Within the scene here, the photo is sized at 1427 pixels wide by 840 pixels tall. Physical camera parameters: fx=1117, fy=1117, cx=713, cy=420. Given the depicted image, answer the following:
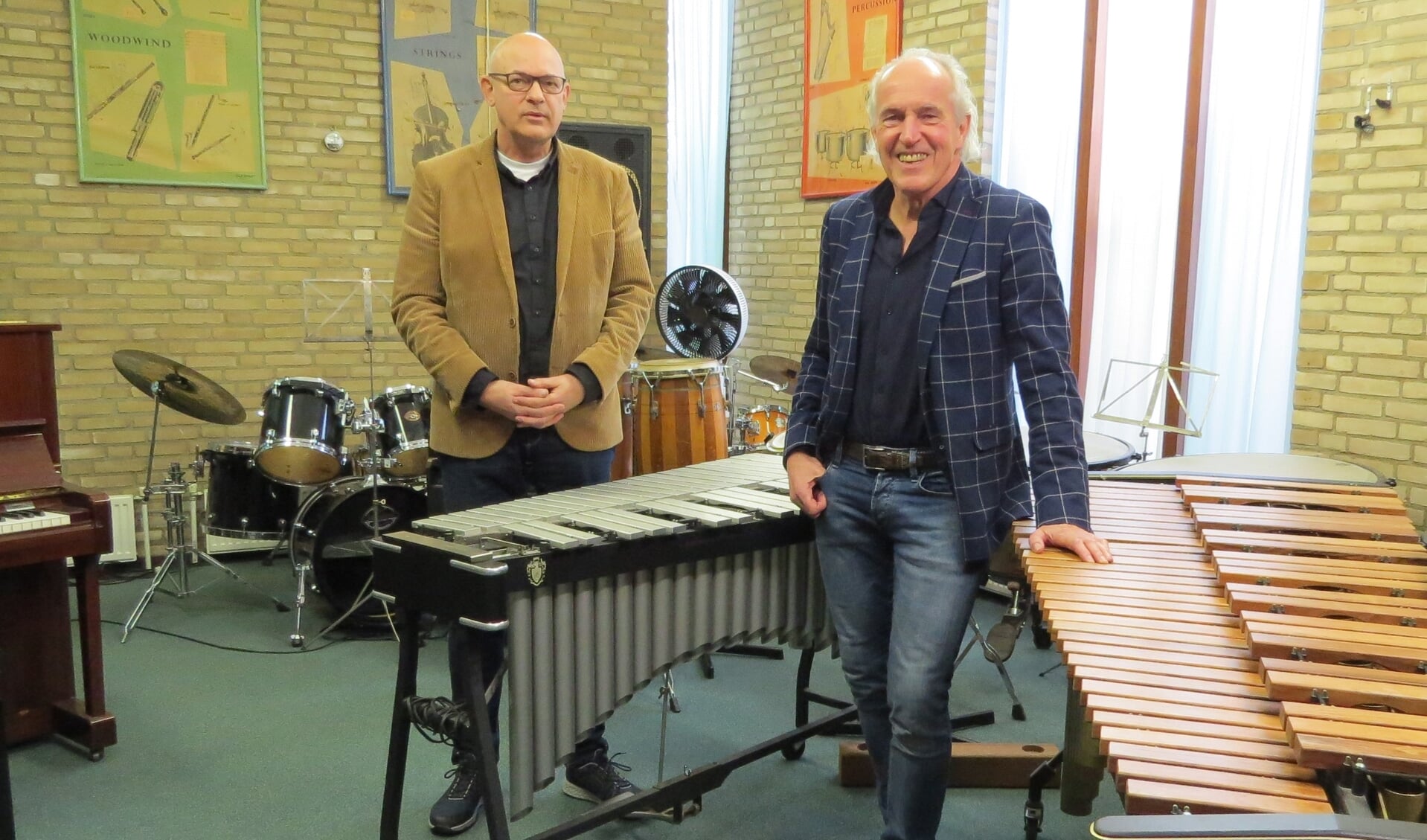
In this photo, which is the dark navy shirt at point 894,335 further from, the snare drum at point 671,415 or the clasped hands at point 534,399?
the snare drum at point 671,415

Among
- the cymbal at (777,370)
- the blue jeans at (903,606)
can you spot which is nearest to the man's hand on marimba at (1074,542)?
the blue jeans at (903,606)

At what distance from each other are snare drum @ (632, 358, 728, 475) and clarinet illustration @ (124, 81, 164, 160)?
279 cm

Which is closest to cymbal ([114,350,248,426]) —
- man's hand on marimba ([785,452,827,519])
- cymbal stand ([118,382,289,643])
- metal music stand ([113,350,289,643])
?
metal music stand ([113,350,289,643])

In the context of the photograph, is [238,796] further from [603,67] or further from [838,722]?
[603,67]

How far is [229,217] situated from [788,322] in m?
3.05

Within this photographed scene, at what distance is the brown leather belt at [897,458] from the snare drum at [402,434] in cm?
267

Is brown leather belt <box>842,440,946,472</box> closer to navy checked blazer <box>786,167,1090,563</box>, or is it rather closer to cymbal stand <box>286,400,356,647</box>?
navy checked blazer <box>786,167,1090,563</box>

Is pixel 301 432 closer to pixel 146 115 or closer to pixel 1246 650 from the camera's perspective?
pixel 146 115

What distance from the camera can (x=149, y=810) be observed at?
3.04 meters

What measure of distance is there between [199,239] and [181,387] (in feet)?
4.68

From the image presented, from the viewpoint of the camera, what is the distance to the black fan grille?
557 cm

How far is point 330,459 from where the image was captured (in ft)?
15.2

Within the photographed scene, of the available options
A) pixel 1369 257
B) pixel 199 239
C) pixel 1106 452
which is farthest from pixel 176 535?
pixel 1369 257

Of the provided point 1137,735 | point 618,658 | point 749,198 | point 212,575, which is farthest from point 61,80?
point 1137,735
